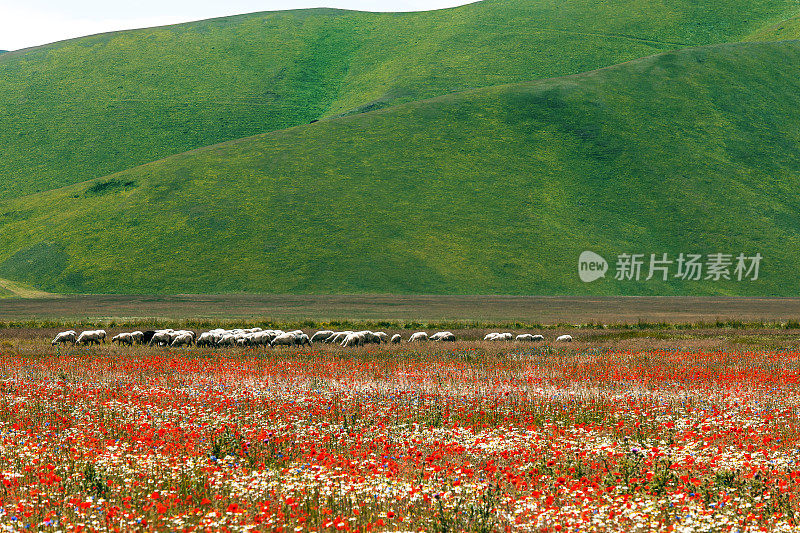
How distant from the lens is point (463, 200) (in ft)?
Result: 441

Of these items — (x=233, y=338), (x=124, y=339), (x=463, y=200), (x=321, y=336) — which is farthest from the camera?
(x=463, y=200)

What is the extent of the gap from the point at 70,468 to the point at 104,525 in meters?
2.87

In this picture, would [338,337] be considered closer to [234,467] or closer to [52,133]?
[234,467]

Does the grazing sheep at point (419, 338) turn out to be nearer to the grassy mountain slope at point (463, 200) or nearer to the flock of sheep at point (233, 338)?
the flock of sheep at point (233, 338)

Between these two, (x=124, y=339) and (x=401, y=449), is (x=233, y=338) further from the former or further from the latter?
(x=401, y=449)

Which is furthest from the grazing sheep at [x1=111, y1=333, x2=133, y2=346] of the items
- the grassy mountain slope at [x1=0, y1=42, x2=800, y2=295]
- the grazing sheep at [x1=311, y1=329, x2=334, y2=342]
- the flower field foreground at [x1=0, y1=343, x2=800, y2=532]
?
the grassy mountain slope at [x1=0, y1=42, x2=800, y2=295]

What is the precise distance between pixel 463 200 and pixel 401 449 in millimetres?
122537

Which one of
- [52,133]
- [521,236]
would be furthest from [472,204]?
[52,133]

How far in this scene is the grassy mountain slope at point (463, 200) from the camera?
11562cm

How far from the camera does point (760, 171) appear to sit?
146 metres

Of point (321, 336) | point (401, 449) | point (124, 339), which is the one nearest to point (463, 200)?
point (321, 336)

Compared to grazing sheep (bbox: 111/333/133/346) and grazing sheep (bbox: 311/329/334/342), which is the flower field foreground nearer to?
grazing sheep (bbox: 111/333/133/346)

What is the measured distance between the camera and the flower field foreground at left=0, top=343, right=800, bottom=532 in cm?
944

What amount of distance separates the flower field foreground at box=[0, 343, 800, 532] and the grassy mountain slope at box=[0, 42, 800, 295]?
86.9 metres
